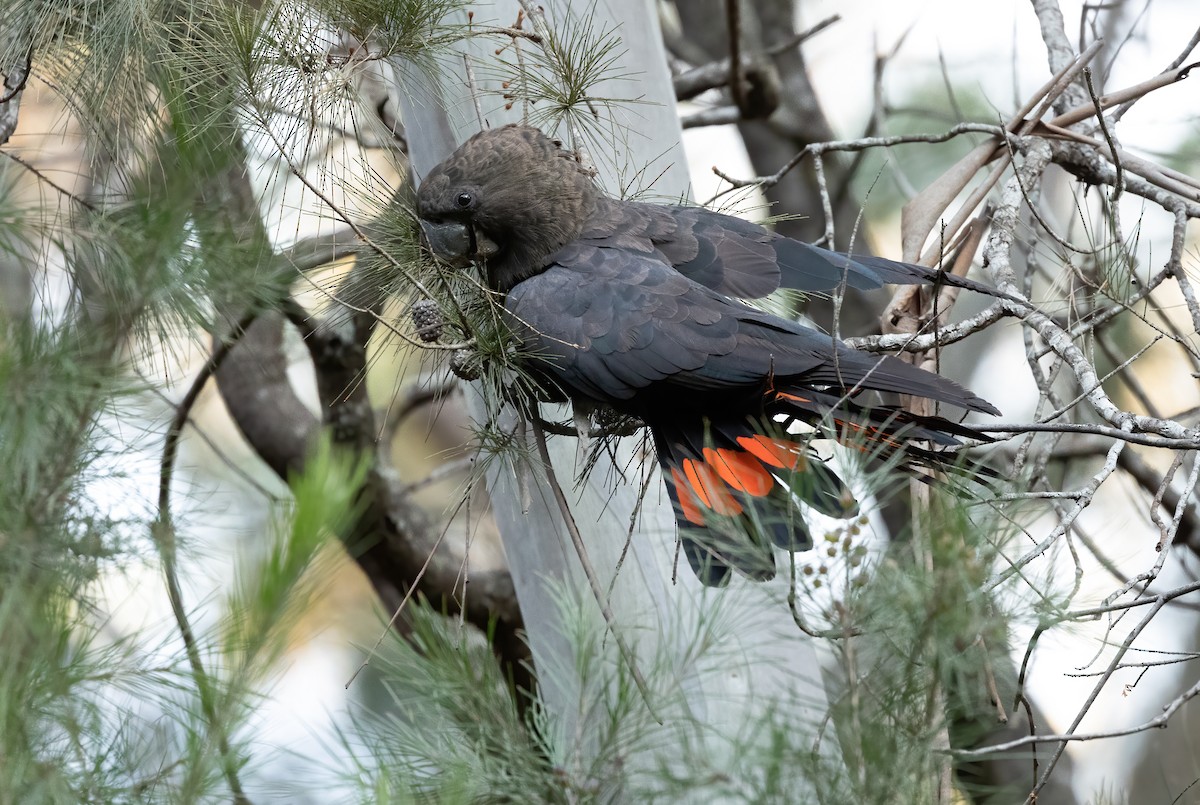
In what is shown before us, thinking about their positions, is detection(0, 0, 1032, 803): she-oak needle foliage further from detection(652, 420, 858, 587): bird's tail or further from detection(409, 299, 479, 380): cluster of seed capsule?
detection(652, 420, 858, 587): bird's tail

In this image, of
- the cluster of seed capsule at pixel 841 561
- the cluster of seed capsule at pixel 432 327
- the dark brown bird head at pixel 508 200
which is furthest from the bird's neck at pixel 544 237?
the cluster of seed capsule at pixel 841 561

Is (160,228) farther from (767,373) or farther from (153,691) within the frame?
(767,373)

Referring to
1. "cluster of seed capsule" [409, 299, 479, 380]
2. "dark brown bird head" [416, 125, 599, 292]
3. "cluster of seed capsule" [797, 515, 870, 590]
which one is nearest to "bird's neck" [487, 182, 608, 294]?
"dark brown bird head" [416, 125, 599, 292]

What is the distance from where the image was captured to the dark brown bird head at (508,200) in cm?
168

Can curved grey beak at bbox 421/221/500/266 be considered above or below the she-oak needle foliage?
above

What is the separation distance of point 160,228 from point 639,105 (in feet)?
4.29

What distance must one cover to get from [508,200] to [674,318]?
0.33m

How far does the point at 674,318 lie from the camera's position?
1584 millimetres

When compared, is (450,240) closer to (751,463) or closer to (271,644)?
(751,463)

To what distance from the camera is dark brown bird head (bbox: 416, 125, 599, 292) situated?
1.68 meters

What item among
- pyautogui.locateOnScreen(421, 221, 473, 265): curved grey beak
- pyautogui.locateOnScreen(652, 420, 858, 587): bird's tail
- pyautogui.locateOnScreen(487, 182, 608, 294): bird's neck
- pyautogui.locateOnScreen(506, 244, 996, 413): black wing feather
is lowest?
pyautogui.locateOnScreen(652, 420, 858, 587): bird's tail

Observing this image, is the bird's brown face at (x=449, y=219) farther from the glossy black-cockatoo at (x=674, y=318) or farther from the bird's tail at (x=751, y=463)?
the bird's tail at (x=751, y=463)

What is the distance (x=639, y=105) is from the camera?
89.6 inches

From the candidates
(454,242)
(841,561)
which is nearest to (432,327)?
(454,242)
